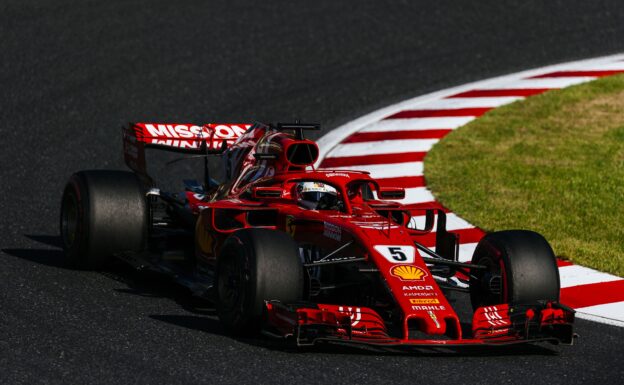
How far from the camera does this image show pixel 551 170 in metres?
12.9

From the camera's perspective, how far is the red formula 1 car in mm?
7992

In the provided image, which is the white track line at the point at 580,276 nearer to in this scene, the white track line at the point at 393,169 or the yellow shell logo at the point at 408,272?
the yellow shell logo at the point at 408,272

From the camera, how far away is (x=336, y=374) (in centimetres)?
754

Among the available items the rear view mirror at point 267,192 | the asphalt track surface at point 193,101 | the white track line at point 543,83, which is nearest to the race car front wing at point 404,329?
the asphalt track surface at point 193,101

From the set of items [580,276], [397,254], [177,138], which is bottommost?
[580,276]

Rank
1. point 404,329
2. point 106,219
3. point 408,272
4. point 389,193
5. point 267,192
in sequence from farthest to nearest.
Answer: point 106,219 → point 389,193 → point 267,192 → point 408,272 → point 404,329

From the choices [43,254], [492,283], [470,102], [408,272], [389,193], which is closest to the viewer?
[408,272]

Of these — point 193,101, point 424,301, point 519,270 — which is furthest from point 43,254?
point 193,101

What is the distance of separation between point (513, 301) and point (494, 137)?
581 centimetres

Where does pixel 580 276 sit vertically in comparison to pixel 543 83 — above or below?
below

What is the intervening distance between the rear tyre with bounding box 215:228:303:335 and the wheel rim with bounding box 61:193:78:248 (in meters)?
2.45

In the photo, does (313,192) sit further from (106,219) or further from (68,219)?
(68,219)

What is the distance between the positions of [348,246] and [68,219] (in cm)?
300

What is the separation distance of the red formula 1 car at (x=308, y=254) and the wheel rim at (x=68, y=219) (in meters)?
0.01
